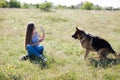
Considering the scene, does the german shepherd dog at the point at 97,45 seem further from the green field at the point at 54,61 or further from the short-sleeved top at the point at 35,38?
the short-sleeved top at the point at 35,38

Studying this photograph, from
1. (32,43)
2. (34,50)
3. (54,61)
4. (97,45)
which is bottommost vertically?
(54,61)

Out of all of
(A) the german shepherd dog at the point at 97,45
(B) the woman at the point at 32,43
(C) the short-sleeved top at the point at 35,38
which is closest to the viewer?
(B) the woman at the point at 32,43

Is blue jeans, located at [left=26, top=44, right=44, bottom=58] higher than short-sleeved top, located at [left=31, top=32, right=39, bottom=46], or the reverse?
short-sleeved top, located at [left=31, top=32, right=39, bottom=46]

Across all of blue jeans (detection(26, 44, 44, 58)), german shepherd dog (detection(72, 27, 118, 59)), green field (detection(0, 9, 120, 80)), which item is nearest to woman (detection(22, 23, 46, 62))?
blue jeans (detection(26, 44, 44, 58))

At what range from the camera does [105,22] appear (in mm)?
23375

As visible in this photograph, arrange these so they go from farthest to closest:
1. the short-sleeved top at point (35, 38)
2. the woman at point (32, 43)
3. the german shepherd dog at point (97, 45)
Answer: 1. the german shepherd dog at point (97, 45)
2. the short-sleeved top at point (35, 38)
3. the woman at point (32, 43)

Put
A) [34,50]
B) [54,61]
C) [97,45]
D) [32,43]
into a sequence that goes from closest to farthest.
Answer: [54,61]
[34,50]
[32,43]
[97,45]

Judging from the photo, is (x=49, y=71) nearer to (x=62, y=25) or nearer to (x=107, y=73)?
(x=107, y=73)

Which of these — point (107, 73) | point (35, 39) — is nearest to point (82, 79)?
point (107, 73)

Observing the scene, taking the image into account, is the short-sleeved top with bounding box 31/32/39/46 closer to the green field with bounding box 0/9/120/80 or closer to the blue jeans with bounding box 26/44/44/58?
the blue jeans with bounding box 26/44/44/58

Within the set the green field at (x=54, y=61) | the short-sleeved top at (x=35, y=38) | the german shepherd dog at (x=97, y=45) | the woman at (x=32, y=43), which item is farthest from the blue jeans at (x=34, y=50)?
the german shepherd dog at (x=97, y=45)

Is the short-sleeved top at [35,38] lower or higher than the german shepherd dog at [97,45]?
higher

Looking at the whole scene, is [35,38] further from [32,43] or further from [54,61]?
[54,61]

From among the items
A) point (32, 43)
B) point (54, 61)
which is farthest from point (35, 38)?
point (54, 61)
